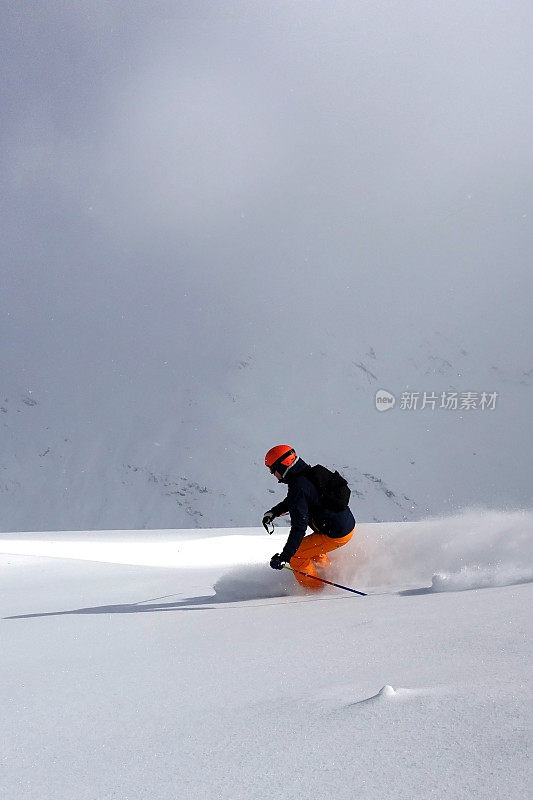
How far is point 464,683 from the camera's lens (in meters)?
1.71

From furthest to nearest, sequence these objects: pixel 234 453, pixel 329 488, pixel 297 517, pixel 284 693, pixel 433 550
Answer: pixel 234 453
pixel 433 550
pixel 329 488
pixel 297 517
pixel 284 693

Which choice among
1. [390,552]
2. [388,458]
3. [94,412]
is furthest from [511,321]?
[390,552]

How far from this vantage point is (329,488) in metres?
5.01

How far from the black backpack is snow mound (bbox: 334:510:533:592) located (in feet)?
2.51

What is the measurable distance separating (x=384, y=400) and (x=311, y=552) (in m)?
67.8

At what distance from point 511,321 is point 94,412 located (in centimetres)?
5727

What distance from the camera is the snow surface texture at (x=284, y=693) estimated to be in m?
1.26

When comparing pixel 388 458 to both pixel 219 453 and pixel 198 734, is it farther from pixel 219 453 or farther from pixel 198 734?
pixel 198 734

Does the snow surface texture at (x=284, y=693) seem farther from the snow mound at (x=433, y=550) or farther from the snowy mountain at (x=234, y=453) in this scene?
the snowy mountain at (x=234, y=453)

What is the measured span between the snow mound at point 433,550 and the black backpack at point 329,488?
30.1 inches

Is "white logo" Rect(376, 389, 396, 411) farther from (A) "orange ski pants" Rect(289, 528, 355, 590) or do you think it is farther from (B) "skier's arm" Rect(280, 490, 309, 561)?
(B) "skier's arm" Rect(280, 490, 309, 561)

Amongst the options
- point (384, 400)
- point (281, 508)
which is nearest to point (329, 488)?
point (281, 508)

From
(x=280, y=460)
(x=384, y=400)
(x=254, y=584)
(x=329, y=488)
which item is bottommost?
(x=384, y=400)

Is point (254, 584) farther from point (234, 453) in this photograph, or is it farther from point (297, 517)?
point (234, 453)
